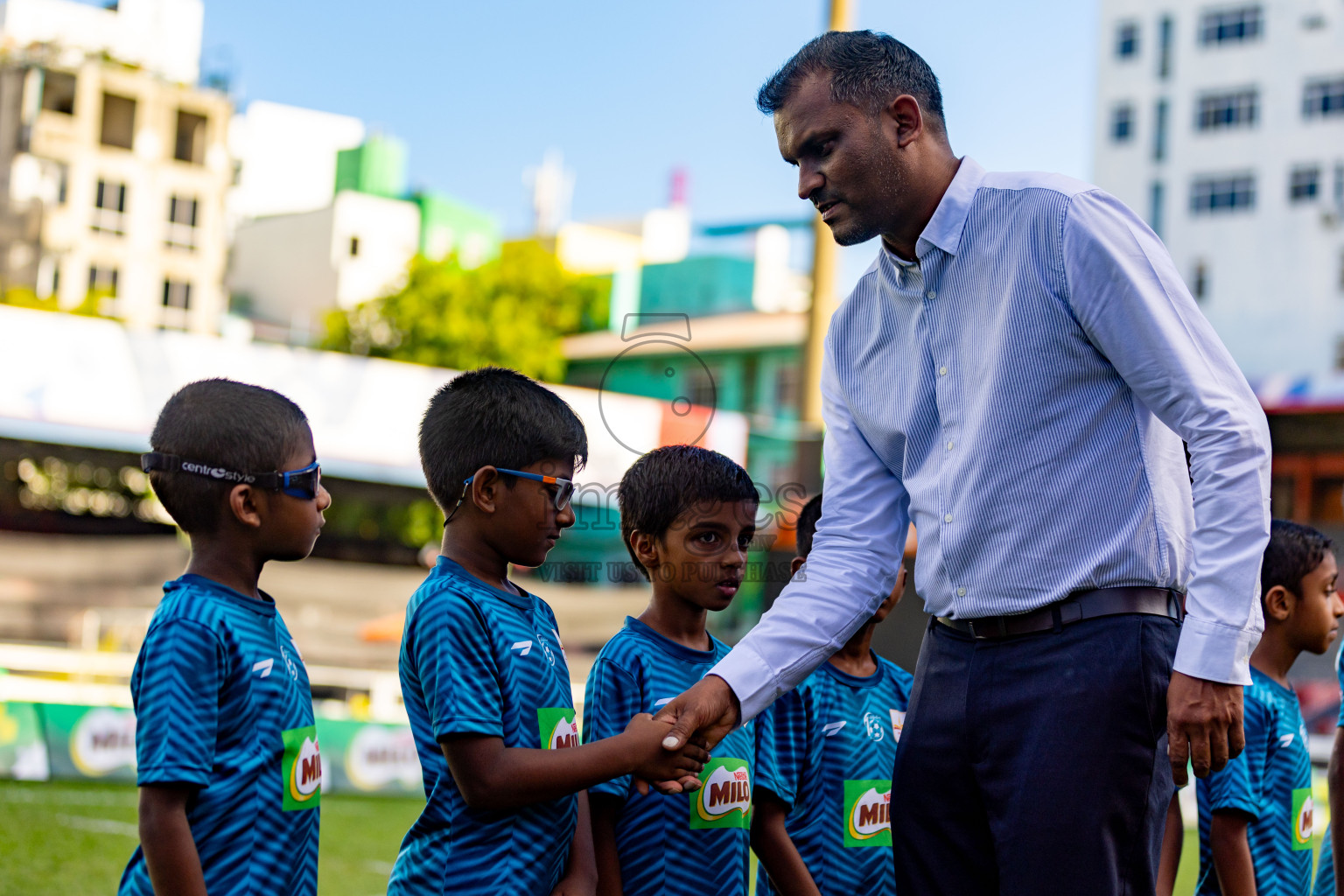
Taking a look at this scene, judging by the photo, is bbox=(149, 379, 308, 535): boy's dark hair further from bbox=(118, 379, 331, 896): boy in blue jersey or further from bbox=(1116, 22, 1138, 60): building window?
bbox=(1116, 22, 1138, 60): building window

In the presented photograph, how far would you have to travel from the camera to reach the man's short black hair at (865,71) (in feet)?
8.64

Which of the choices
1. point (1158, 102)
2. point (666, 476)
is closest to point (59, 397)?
point (666, 476)

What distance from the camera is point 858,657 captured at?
3.80 meters

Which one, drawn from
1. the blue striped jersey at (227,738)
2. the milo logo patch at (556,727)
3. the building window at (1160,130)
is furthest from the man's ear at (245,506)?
the building window at (1160,130)

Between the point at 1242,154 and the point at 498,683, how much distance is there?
41899 mm

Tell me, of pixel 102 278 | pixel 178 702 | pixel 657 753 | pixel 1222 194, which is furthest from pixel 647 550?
pixel 102 278

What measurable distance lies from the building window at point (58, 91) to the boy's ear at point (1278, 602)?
41.7m

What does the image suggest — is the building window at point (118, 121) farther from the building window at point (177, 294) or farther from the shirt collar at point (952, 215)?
the shirt collar at point (952, 215)

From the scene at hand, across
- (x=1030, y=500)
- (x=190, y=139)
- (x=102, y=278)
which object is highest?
(x=190, y=139)

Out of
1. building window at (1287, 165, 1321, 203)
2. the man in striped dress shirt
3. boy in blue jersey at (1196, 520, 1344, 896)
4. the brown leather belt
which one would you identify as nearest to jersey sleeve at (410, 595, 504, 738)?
the man in striped dress shirt

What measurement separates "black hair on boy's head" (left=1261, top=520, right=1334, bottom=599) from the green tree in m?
31.3

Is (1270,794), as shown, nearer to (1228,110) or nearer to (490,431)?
(490,431)

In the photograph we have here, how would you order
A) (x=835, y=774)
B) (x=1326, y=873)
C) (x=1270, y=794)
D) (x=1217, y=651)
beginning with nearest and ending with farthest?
(x=1217, y=651) → (x=835, y=774) → (x=1270, y=794) → (x=1326, y=873)

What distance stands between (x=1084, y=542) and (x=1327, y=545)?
7.47 ft
